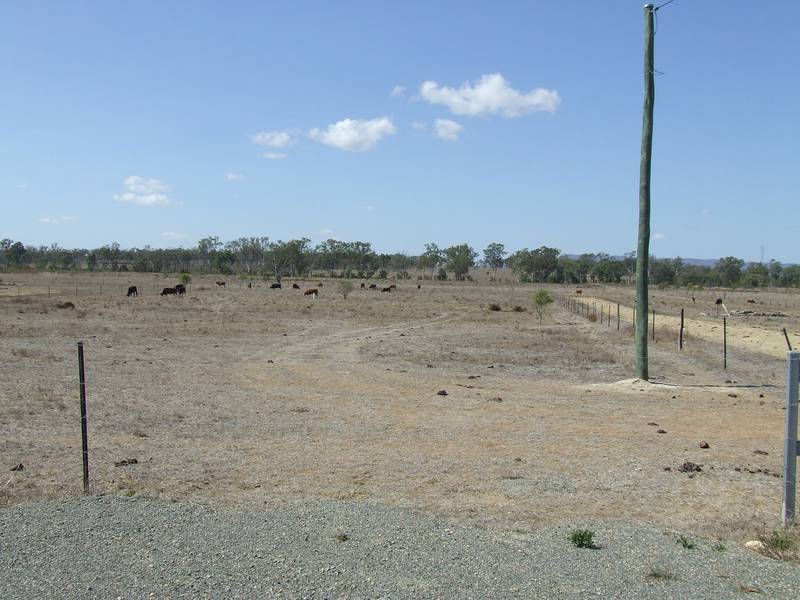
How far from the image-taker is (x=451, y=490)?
813 centimetres

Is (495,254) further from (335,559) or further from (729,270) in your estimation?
(335,559)

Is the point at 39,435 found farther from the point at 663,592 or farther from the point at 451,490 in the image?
the point at 663,592

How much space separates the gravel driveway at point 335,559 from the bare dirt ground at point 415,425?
2.52ft

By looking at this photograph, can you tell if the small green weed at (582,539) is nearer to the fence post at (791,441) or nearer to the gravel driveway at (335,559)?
the gravel driveway at (335,559)

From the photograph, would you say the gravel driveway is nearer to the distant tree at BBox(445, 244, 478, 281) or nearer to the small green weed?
the small green weed

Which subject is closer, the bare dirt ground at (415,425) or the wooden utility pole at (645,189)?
the bare dirt ground at (415,425)

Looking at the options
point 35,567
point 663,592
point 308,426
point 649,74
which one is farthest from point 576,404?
point 35,567

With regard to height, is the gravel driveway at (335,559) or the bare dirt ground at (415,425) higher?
the gravel driveway at (335,559)

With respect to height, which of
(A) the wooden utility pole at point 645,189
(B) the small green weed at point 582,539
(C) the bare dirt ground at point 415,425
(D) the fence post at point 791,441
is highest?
(A) the wooden utility pole at point 645,189

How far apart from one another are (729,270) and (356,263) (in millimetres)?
70242

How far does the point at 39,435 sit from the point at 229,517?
238 inches

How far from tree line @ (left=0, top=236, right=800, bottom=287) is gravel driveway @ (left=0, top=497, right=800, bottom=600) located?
406ft

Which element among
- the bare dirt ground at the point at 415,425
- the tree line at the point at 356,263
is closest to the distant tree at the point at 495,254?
the tree line at the point at 356,263

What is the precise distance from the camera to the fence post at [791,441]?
640 cm
